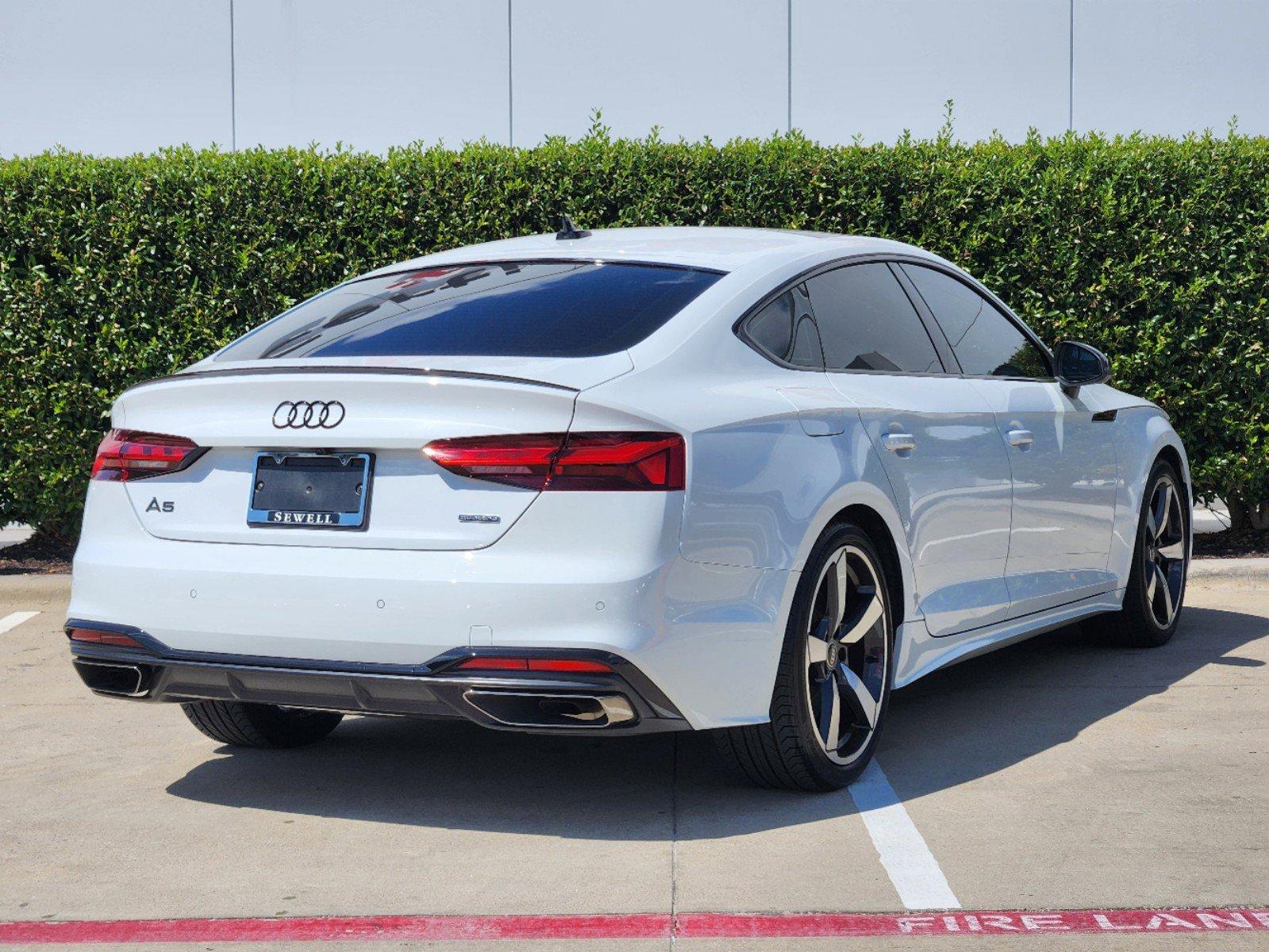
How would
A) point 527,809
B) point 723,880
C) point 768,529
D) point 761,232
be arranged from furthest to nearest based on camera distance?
point 761,232, point 527,809, point 768,529, point 723,880

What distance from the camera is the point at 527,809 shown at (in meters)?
4.61

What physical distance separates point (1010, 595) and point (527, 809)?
2050 mm

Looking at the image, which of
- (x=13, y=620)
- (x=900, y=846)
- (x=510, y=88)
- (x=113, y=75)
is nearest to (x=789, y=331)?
(x=900, y=846)

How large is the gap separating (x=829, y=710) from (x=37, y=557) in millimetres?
6821

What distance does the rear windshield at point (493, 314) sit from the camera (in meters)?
4.42

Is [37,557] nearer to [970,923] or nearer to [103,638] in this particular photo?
[103,638]

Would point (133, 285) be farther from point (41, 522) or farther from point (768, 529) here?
point (768, 529)

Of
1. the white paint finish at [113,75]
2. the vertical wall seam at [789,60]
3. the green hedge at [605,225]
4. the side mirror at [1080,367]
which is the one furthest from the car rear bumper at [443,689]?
the white paint finish at [113,75]

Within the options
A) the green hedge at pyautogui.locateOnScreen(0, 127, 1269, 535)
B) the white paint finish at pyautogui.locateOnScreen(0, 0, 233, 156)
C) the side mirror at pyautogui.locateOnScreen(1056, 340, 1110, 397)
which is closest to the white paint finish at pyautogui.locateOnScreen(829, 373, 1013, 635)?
the side mirror at pyautogui.locateOnScreen(1056, 340, 1110, 397)

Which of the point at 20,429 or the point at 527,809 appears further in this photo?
the point at 20,429

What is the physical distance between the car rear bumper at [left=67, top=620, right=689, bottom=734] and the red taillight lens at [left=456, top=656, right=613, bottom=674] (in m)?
0.01

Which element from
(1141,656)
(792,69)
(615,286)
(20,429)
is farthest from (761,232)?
(792,69)

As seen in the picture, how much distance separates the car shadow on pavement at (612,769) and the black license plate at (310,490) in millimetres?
932

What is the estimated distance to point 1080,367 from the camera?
20.8ft
